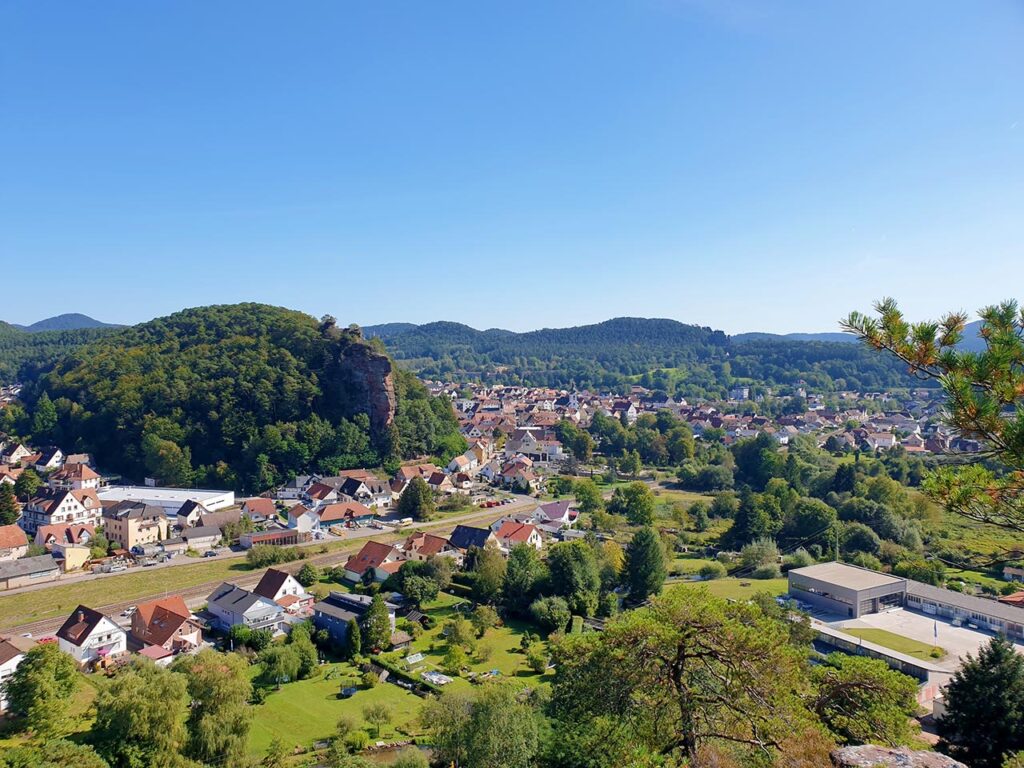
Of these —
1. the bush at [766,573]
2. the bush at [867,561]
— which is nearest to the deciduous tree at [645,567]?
the bush at [766,573]

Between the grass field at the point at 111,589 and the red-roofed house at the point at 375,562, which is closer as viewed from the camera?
the grass field at the point at 111,589

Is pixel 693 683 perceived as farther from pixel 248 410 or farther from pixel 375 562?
pixel 248 410

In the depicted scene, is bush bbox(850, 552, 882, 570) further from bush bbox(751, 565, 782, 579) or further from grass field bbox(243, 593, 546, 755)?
grass field bbox(243, 593, 546, 755)

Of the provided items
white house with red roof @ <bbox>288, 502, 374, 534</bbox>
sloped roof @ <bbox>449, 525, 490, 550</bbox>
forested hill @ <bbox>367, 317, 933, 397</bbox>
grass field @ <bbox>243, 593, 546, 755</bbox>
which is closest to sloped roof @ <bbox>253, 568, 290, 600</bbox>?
grass field @ <bbox>243, 593, 546, 755</bbox>

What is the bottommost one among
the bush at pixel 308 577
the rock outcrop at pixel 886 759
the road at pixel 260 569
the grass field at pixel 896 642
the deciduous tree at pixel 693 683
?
the grass field at pixel 896 642

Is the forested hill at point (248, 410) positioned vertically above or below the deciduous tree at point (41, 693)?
above

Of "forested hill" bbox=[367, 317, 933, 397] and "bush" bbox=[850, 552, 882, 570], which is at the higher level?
"forested hill" bbox=[367, 317, 933, 397]

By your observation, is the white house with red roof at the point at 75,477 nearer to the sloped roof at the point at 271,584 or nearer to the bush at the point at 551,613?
the sloped roof at the point at 271,584
